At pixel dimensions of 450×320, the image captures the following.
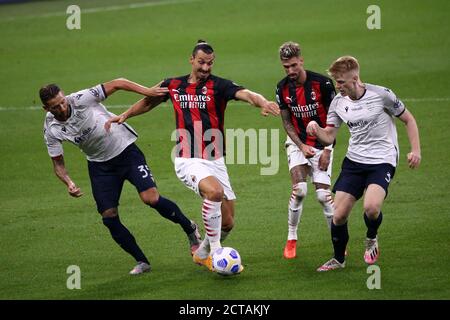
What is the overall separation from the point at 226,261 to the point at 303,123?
227cm

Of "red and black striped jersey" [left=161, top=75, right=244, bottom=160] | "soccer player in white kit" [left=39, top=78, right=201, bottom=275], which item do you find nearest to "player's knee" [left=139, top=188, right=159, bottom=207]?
"soccer player in white kit" [left=39, top=78, right=201, bottom=275]

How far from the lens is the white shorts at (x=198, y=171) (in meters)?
10.6

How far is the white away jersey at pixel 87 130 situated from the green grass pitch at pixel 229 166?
1.45 metres

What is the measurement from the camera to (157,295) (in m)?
10.0

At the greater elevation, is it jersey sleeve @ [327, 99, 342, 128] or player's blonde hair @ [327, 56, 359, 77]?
player's blonde hair @ [327, 56, 359, 77]

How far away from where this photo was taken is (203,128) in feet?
35.2

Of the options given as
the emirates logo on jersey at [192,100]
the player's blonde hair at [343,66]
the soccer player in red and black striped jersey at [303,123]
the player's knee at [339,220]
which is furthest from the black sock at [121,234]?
the player's blonde hair at [343,66]

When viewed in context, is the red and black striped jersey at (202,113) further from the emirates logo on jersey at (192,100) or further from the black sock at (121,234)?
the black sock at (121,234)

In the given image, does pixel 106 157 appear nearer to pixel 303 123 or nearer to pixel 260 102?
pixel 260 102

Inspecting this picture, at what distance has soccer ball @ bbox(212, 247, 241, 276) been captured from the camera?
1027 centimetres

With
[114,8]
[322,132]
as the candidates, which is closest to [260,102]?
[322,132]

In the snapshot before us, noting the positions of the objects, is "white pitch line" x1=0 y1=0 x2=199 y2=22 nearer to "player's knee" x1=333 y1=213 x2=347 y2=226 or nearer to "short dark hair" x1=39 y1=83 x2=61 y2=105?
"short dark hair" x1=39 y1=83 x2=61 y2=105

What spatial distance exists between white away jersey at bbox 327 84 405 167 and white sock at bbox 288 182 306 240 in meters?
1.09

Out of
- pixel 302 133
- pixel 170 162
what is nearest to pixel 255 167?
pixel 170 162
